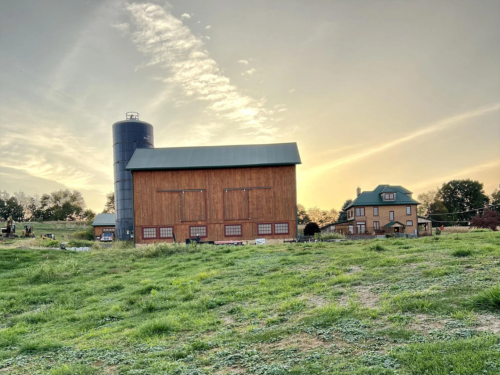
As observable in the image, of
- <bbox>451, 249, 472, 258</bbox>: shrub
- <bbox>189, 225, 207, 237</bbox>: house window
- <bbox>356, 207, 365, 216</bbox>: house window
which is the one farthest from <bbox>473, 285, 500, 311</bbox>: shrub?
<bbox>356, 207, 365, 216</bbox>: house window

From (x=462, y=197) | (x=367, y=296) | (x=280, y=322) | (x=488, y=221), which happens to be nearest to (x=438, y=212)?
(x=462, y=197)

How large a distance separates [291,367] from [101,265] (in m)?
18.7

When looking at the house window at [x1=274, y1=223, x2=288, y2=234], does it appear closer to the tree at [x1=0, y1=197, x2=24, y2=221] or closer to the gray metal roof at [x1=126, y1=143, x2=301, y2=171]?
the gray metal roof at [x1=126, y1=143, x2=301, y2=171]

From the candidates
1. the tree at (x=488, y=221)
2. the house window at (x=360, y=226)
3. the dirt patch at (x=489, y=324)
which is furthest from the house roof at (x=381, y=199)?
the dirt patch at (x=489, y=324)

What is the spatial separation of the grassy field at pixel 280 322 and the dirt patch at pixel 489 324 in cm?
2

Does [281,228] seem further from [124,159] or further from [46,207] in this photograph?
[46,207]

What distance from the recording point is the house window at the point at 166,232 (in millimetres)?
37781

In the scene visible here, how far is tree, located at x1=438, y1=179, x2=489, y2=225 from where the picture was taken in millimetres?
81250

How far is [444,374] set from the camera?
15.2 feet

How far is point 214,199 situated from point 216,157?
16.3 ft

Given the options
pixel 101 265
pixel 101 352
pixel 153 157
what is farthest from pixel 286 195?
pixel 101 352

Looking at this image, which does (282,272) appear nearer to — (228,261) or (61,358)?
(228,261)

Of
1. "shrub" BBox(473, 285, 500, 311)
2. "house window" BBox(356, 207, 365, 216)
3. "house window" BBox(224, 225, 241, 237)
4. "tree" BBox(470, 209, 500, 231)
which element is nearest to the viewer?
"shrub" BBox(473, 285, 500, 311)

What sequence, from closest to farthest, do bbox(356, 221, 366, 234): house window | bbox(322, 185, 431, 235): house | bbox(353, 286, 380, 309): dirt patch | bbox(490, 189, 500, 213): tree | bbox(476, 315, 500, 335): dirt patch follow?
bbox(476, 315, 500, 335): dirt patch < bbox(353, 286, 380, 309): dirt patch < bbox(322, 185, 431, 235): house < bbox(356, 221, 366, 234): house window < bbox(490, 189, 500, 213): tree
